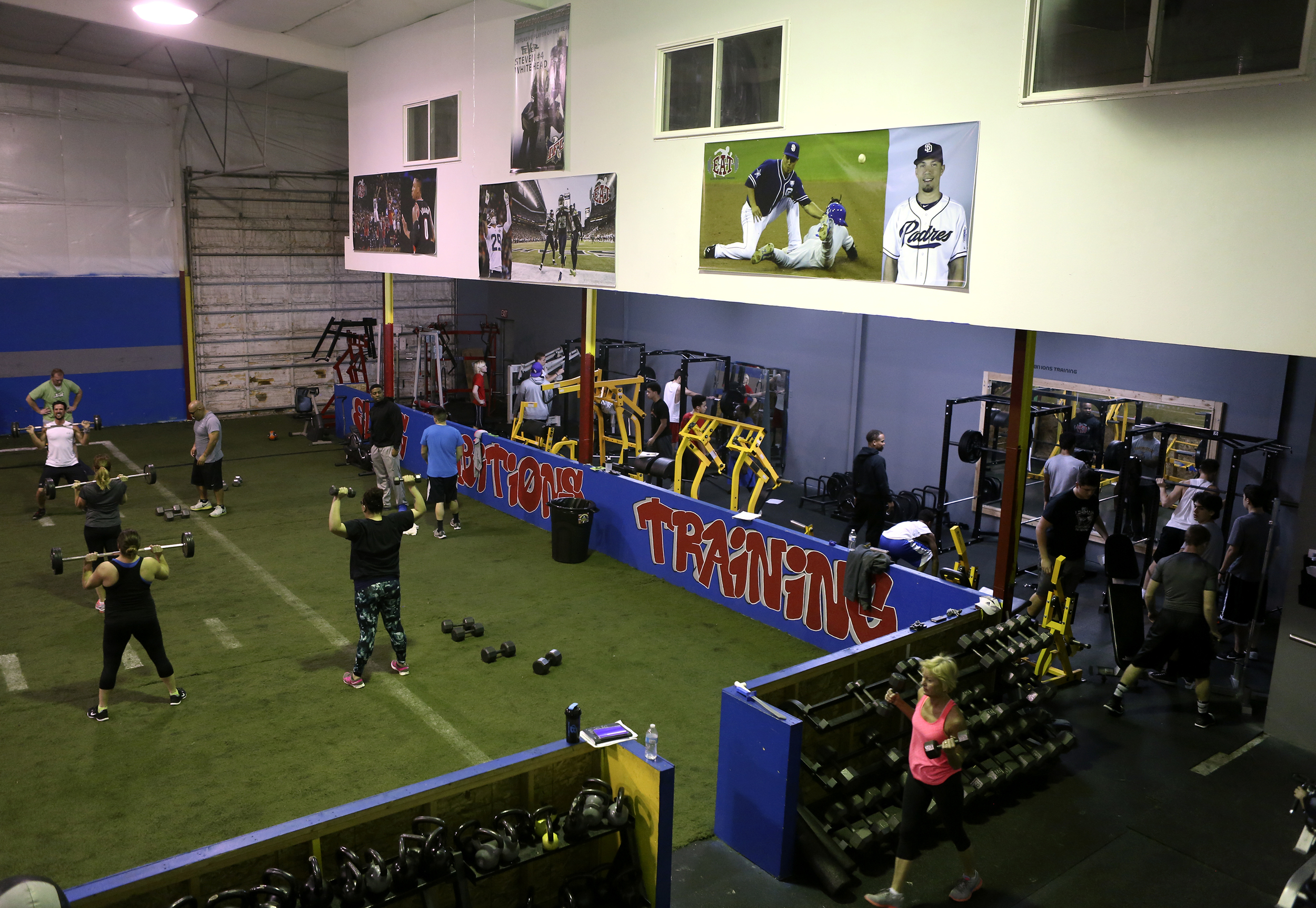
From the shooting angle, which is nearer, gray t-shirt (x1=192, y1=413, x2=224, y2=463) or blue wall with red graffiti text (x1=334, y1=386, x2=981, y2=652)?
blue wall with red graffiti text (x1=334, y1=386, x2=981, y2=652)

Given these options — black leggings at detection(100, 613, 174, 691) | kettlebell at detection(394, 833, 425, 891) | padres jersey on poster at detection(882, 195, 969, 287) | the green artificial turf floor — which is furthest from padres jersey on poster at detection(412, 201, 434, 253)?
kettlebell at detection(394, 833, 425, 891)

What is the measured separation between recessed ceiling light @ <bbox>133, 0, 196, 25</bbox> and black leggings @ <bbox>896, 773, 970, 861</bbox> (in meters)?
11.4

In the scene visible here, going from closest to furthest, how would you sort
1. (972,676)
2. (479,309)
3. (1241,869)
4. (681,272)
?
(1241,869)
(972,676)
(681,272)
(479,309)

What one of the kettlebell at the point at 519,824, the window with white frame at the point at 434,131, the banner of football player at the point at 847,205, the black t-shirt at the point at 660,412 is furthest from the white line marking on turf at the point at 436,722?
the window with white frame at the point at 434,131

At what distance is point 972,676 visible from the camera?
786cm

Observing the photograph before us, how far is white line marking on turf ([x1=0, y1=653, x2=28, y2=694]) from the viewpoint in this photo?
8930 millimetres

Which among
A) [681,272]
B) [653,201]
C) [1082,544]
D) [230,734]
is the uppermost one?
[653,201]

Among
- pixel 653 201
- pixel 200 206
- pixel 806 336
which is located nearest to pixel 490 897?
pixel 653 201

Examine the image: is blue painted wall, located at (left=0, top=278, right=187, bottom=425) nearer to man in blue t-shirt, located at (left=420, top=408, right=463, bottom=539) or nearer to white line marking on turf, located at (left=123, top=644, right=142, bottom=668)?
man in blue t-shirt, located at (left=420, top=408, right=463, bottom=539)

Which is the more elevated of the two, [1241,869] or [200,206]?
[200,206]

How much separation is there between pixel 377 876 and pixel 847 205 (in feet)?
23.3

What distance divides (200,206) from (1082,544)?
67.7ft

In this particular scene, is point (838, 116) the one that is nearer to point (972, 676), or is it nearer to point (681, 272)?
point (681, 272)

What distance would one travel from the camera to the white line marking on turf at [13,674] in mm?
8930
